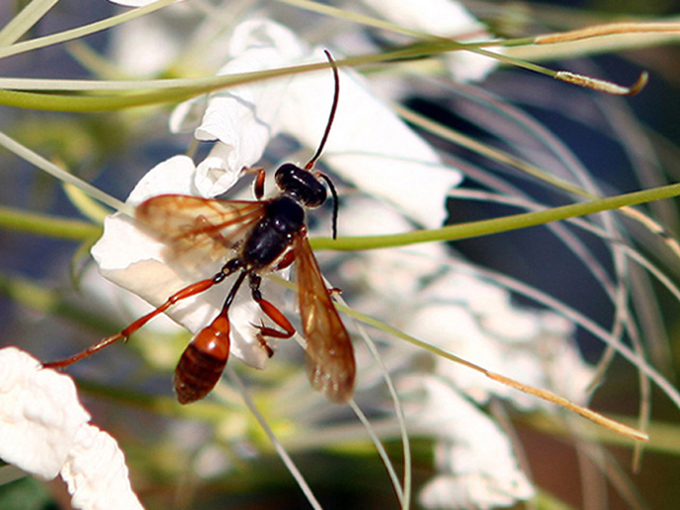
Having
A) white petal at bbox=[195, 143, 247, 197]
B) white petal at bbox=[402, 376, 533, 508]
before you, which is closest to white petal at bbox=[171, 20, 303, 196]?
white petal at bbox=[195, 143, 247, 197]

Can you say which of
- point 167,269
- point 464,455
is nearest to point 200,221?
point 167,269

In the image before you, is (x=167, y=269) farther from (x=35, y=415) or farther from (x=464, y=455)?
(x=464, y=455)

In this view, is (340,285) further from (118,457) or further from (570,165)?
(118,457)

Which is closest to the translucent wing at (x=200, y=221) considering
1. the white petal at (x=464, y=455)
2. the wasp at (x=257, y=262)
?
the wasp at (x=257, y=262)

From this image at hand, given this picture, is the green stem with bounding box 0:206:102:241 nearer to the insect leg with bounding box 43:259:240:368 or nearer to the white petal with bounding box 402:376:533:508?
the insect leg with bounding box 43:259:240:368

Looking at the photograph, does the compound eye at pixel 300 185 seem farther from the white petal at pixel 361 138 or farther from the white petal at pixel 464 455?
the white petal at pixel 464 455

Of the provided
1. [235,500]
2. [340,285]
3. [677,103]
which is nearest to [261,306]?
[340,285]
